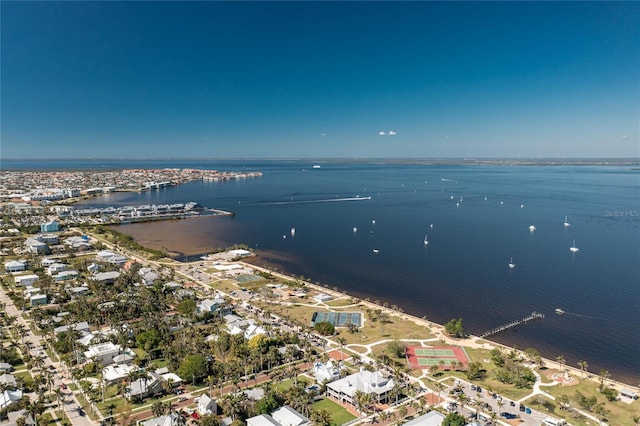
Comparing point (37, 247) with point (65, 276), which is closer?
point (65, 276)

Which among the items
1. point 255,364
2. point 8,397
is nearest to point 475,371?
point 255,364

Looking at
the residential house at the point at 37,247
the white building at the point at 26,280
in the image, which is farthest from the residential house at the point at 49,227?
the white building at the point at 26,280

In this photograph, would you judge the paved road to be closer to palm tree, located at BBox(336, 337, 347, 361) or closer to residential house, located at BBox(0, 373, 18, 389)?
residential house, located at BBox(0, 373, 18, 389)

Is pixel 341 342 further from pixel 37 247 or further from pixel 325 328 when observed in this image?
pixel 37 247

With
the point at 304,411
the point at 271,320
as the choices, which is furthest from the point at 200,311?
the point at 304,411

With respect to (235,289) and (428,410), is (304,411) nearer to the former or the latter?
(428,410)

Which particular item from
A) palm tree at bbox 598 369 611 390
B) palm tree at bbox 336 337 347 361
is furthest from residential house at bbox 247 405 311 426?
palm tree at bbox 598 369 611 390
